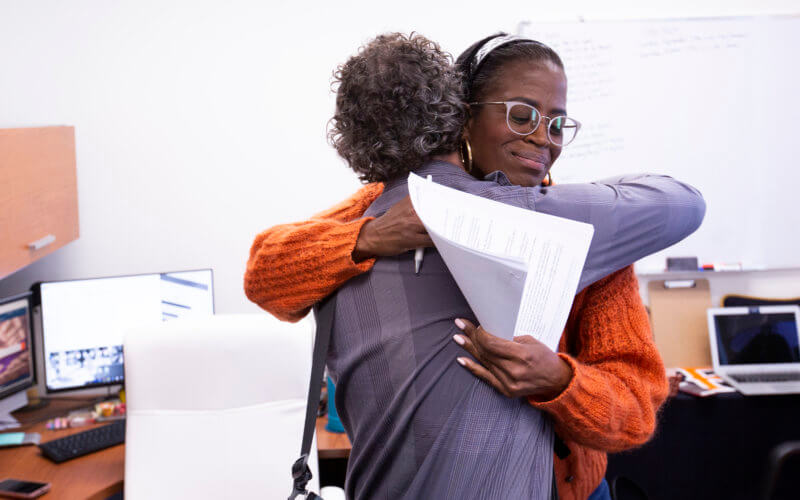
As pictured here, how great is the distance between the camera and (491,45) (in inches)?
36.9

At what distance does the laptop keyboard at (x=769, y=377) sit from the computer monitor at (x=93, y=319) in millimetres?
2339

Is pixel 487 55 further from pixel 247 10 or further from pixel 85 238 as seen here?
pixel 85 238

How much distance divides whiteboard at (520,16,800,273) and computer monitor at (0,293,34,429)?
7.34 ft

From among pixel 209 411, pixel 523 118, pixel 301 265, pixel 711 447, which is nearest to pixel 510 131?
pixel 523 118

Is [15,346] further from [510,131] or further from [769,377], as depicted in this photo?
[769,377]

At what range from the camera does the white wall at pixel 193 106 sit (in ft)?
8.06

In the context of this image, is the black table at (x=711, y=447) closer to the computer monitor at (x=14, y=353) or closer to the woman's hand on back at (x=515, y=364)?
the woman's hand on back at (x=515, y=364)

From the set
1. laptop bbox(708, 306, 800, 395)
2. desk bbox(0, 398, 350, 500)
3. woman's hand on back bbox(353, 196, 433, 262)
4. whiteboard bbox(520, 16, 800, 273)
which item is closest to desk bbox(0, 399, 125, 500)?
desk bbox(0, 398, 350, 500)

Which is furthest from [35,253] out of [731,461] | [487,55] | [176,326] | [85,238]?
[731,461]

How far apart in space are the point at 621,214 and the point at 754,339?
87.3 inches

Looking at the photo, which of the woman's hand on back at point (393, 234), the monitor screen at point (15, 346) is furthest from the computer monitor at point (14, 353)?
the woman's hand on back at point (393, 234)

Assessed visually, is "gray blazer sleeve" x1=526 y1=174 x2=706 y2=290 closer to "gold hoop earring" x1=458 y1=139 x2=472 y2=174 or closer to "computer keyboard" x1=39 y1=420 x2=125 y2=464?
"gold hoop earring" x1=458 y1=139 x2=472 y2=174

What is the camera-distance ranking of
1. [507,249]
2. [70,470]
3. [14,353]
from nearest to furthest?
1. [507,249]
2. [70,470]
3. [14,353]

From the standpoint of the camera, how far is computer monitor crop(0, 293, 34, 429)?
211cm
